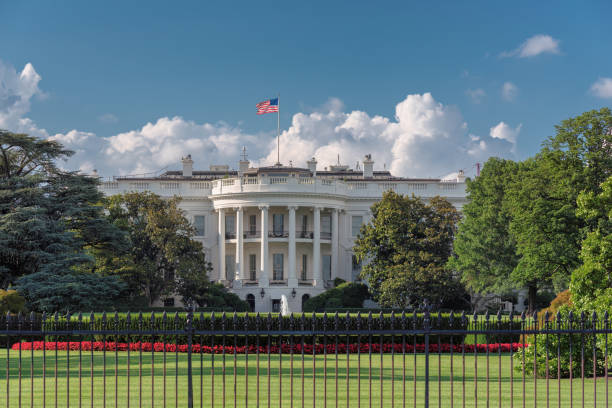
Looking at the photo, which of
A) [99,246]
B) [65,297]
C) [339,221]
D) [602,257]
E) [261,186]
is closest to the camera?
[602,257]

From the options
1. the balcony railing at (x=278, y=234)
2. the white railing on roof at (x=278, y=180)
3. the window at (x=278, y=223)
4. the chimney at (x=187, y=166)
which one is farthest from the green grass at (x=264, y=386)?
the chimney at (x=187, y=166)

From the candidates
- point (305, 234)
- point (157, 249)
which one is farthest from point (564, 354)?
point (305, 234)

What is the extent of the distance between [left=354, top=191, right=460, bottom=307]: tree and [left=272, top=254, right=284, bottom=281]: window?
1166 centimetres

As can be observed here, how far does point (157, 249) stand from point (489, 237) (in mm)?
20917

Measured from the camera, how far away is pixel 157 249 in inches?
2153

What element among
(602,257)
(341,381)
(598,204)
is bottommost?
(341,381)

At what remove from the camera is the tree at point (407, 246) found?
53.3 m

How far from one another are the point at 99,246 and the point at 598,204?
29320mm

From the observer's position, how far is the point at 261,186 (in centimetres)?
6419

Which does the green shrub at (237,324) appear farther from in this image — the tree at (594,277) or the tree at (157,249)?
the tree at (157,249)

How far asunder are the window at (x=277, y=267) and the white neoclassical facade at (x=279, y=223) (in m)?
0.08

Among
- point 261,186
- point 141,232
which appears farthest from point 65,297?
point 261,186

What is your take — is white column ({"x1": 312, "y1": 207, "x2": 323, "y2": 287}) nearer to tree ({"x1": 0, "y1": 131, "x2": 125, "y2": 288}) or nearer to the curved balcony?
the curved balcony

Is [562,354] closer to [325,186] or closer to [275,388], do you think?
[275,388]
